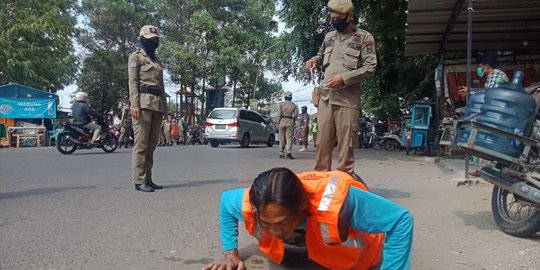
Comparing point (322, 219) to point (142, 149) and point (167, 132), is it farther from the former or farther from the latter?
point (167, 132)

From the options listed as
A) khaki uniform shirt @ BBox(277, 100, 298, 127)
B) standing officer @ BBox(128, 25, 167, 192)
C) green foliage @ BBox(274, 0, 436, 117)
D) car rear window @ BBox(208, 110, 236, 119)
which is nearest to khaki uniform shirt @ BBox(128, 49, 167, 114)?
standing officer @ BBox(128, 25, 167, 192)

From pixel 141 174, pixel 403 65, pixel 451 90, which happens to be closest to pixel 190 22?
pixel 403 65

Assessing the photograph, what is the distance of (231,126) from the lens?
60.7ft

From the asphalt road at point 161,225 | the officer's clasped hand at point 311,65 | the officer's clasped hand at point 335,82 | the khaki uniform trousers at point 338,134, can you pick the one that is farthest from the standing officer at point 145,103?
the officer's clasped hand at point 335,82

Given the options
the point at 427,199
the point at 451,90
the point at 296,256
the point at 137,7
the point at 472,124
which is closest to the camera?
the point at 296,256

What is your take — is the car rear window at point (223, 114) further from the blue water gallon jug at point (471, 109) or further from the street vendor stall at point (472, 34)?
the blue water gallon jug at point (471, 109)

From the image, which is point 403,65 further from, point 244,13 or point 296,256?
point 244,13

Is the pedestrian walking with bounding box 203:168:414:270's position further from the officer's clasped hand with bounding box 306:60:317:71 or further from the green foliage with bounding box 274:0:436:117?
the green foliage with bounding box 274:0:436:117

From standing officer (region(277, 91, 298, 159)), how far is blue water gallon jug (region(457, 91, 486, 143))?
323 inches

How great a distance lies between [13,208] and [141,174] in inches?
58.2

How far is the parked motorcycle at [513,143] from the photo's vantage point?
3441 mm

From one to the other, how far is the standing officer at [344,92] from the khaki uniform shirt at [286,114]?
26.7 feet

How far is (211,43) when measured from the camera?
1061 inches

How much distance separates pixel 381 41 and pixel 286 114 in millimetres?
4047
